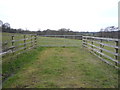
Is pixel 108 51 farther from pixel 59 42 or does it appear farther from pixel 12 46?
pixel 59 42

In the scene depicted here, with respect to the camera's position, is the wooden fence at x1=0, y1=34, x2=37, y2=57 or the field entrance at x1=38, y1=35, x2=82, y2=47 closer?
the wooden fence at x1=0, y1=34, x2=37, y2=57

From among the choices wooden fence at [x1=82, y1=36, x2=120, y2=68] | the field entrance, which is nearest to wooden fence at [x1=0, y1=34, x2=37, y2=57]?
wooden fence at [x1=82, y1=36, x2=120, y2=68]

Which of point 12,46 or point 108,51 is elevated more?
point 12,46

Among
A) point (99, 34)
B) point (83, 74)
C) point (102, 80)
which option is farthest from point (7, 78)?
point (99, 34)

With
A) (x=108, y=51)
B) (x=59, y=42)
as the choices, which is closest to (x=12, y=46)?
(x=108, y=51)

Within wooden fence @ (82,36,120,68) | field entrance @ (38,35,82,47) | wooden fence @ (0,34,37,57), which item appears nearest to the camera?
wooden fence @ (82,36,120,68)


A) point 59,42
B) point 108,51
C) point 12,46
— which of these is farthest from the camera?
point 59,42

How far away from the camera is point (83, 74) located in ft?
16.8

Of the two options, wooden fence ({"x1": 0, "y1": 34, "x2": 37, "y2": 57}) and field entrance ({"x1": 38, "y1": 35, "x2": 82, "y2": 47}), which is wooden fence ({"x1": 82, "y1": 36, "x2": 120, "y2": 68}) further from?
field entrance ({"x1": 38, "y1": 35, "x2": 82, "y2": 47})

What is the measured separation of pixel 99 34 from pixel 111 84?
1700 centimetres

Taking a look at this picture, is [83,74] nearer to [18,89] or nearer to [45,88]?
[45,88]

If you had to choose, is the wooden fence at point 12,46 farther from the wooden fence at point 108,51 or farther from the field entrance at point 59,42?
the field entrance at point 59,42

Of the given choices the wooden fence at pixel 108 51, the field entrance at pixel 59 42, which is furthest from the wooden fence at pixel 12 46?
the field entrance at pixel 59 42

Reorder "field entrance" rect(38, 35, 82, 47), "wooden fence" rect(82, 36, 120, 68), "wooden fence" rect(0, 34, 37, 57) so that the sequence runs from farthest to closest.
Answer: "field entrance" rect(38, 35, 82, 47) → "wooden fence" rect(0, 34, 37, 57) → "wooden fence" rect(82, 36, 120, 68)
